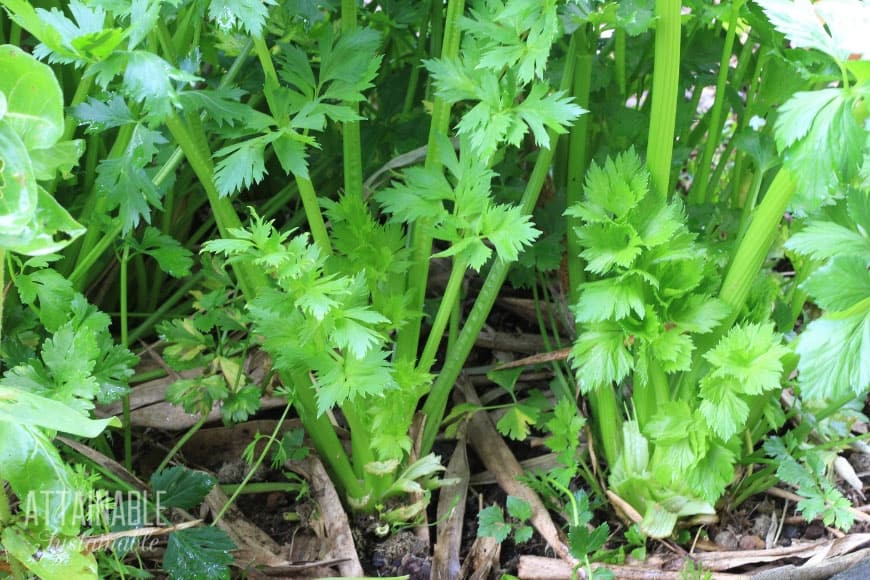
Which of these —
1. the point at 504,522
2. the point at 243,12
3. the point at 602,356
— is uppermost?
the point at 243,12

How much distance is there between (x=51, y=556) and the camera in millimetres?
1045

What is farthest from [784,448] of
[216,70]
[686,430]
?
[216,70]

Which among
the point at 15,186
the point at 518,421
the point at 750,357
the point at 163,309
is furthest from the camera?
the point at 163,309

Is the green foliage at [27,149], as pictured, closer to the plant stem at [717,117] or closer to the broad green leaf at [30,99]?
the broad green leaf at [30,99]

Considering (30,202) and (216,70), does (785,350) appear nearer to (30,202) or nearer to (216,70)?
(30,202)

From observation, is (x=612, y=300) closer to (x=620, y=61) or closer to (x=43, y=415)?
(x=620, y=61)

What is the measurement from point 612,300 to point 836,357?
301mm

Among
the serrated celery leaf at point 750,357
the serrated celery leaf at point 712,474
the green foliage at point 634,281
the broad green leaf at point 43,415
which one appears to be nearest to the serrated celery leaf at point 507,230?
the green foliage at point 634,281

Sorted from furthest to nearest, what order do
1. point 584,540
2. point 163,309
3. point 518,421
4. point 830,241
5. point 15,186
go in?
point 163,309, point 518,421, point 584,540, point 830,241, point 15,186

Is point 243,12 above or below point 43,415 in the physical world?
above

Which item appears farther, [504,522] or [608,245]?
[504,522]

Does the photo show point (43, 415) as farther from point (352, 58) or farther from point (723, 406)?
point (723, 406)

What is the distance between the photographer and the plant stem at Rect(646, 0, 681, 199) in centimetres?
118

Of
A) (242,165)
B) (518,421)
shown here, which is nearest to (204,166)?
(242,165)
